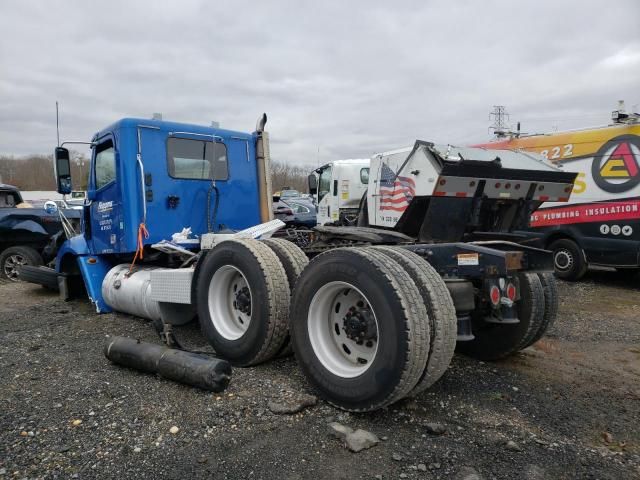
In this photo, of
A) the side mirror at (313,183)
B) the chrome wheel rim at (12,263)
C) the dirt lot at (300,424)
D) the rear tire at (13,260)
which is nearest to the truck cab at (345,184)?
the side mirror at (313,183)

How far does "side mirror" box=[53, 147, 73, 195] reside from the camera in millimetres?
5999

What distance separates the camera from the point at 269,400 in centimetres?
338

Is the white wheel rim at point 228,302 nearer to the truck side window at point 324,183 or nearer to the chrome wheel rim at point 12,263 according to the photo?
the chrome wheel rim at point 12,263

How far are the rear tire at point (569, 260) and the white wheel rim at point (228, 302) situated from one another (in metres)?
6.60

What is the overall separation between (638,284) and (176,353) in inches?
345

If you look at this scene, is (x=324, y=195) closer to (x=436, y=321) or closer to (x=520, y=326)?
(x=520, y=326)

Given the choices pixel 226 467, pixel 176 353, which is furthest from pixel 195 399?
pixel 226 467

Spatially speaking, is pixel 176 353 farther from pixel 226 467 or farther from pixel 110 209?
pixel 110 209

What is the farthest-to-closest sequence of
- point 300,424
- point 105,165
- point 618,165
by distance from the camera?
point 618,165, point 105,165, point 300,424

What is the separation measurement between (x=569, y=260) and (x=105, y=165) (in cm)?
792

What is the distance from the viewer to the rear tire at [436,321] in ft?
9.47

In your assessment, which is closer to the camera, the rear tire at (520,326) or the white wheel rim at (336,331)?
the white wheel rim at (336,331)

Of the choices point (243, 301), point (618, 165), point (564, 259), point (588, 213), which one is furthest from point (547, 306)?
point (564, 259)

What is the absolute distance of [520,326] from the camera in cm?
404
